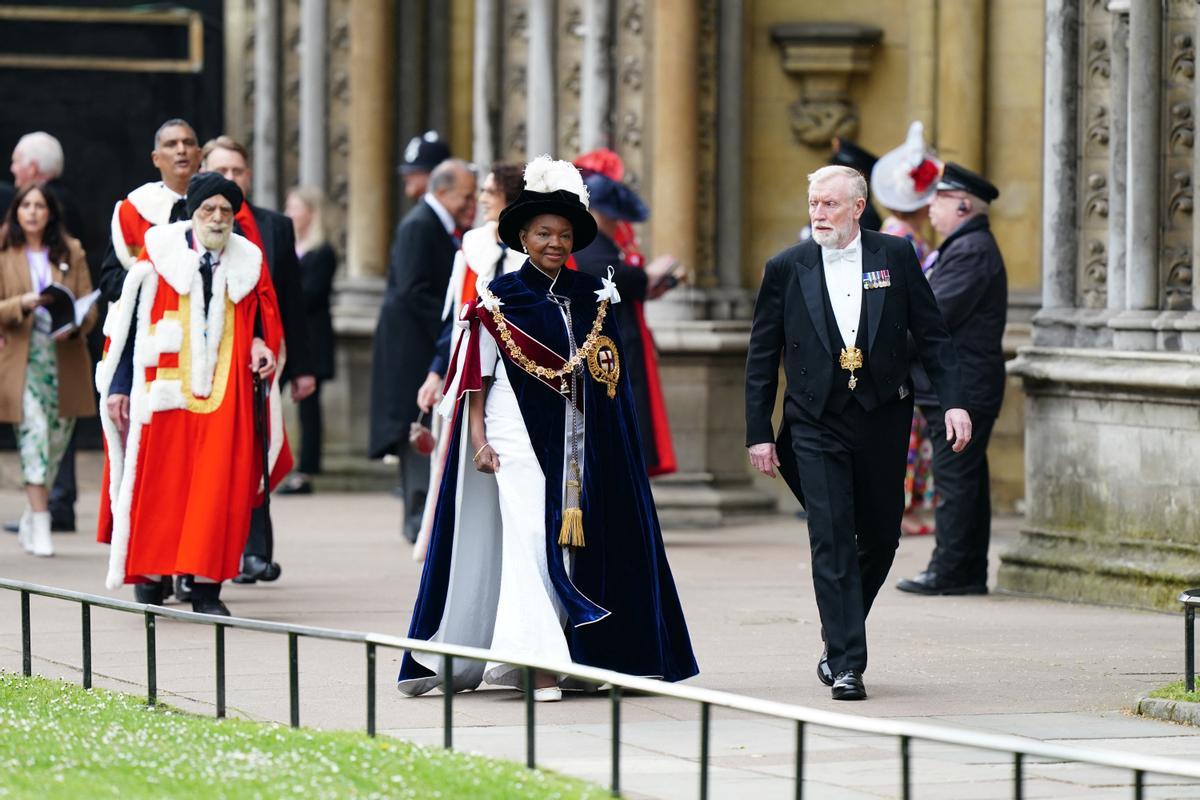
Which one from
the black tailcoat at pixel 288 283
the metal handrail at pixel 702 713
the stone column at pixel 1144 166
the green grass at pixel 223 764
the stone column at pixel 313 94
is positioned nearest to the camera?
the metal handrail at pixel 702 713

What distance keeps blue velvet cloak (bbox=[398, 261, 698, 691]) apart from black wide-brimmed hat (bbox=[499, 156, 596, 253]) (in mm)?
138

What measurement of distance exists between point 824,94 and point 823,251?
693 cm

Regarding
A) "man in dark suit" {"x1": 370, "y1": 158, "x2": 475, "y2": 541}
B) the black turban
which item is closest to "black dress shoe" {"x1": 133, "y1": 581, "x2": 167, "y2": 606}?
the black turban

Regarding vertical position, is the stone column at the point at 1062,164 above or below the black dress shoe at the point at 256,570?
above

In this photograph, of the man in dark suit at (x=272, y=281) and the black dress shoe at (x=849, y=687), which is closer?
the black dress shoe at (x=849, y=687)

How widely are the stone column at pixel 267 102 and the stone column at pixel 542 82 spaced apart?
2.72 meters

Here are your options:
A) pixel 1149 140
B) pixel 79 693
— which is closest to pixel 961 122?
pixel 1149 140

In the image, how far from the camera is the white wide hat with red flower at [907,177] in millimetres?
13641

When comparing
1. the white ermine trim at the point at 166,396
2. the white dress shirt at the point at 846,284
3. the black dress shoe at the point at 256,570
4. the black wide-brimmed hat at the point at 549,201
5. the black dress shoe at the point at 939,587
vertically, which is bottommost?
the black dress shoe at the point at 939,587

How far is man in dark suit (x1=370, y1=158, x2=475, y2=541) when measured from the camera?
14.1 m

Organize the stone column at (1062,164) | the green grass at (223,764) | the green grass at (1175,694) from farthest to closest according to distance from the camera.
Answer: the stone column at (1062,164) < the green grass at (1175,694) < the green grass at (223,764)

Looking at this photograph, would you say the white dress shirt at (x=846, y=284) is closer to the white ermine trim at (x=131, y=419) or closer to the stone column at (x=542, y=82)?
the white ermine trim at (x=131, y=419)

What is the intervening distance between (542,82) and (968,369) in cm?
527

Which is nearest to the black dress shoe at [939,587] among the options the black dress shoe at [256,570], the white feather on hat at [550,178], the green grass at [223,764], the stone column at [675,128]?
the black dress shoe at [256,570]
